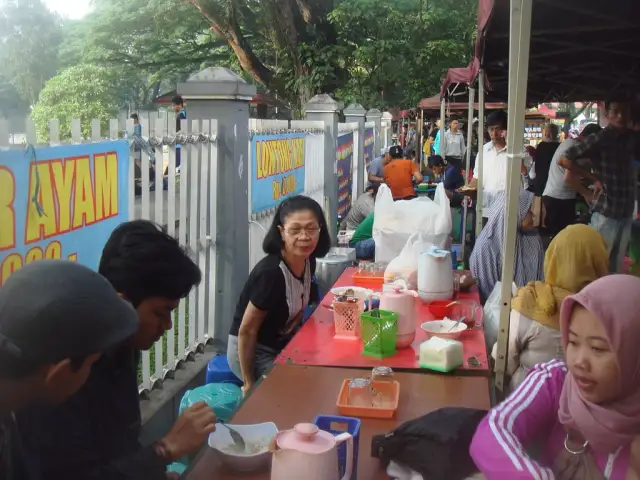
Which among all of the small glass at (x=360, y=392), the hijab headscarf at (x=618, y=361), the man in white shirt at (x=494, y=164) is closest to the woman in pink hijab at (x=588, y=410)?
the hijab headscarf at (x=618, y=361)

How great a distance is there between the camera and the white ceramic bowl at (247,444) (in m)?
1.95

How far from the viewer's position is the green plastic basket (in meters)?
2.93

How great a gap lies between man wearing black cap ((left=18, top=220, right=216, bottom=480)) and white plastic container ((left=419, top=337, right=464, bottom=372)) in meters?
1.10

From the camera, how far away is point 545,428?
1901 mm

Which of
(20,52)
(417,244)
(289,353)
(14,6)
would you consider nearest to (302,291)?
(289,353)

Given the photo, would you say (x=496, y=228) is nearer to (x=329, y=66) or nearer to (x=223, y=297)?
(x=223, y=297)

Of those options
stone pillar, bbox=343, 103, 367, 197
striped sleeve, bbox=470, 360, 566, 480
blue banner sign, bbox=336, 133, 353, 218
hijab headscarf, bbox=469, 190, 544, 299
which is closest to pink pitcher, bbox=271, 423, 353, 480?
striped sleeve, bbox=470, 360, 566, 480

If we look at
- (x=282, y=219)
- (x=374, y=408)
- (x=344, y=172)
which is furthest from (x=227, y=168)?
(x=344, y=172)

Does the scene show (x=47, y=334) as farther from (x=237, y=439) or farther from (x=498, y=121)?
(x=498, y=121)

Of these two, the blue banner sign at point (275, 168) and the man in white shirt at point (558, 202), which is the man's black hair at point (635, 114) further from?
the blue banner sign at point (275, 168)

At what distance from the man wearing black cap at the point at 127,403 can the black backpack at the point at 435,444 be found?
1.76ft

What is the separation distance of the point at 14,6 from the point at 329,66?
131 feet

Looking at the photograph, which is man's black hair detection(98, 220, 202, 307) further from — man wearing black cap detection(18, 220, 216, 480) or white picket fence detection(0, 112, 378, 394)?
white picket fence detection(0, 112, 378, 394)

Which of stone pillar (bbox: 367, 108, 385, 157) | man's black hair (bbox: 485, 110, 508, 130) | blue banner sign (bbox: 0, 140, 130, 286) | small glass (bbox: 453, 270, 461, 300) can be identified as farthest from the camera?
stone pillar (bbox: 367, 108, 385, 157)
